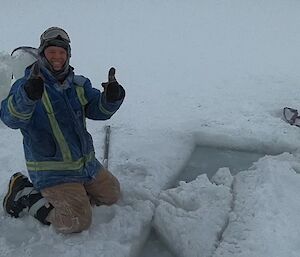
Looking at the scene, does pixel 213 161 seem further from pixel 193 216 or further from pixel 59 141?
pixel 59 141

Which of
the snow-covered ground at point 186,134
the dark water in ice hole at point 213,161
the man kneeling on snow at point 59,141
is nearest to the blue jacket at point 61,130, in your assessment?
Result: the man kneeling on snow at point 59,141

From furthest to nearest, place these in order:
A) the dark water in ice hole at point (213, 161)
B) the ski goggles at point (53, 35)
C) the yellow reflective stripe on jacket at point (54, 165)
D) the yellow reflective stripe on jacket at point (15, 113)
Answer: the dark water in ice hole at point (213, 161) → the yellow reflective stripe on jacket at point (54, 165) → the ski goggles at point (53, 35) → the yellow reflective stripe on jacket at point (15, 113)

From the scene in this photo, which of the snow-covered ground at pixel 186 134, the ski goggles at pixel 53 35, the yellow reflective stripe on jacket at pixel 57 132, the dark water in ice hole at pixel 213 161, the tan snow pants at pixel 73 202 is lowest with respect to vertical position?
the dark water in ice hole at pixel 213 161

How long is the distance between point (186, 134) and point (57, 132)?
1544 mm

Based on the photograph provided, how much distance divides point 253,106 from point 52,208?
2.57 metres

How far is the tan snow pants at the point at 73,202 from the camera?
2607 millimetres

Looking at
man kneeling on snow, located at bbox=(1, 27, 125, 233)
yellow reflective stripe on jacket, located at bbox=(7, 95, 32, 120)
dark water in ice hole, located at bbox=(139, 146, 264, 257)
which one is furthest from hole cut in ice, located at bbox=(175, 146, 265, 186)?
yellow reflective stripe on jacket, located at bbox=(7, 95, 32, 120)

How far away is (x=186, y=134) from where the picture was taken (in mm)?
3949

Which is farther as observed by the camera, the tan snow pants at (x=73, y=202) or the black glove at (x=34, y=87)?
the tan snow pants at (x=73, y=202)

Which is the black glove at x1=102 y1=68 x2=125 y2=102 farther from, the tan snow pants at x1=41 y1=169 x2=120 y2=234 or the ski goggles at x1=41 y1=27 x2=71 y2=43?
the tan snow pants at x1=41 y1=169 x2=120 y2=234

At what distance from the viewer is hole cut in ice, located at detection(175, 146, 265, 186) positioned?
3.44 m

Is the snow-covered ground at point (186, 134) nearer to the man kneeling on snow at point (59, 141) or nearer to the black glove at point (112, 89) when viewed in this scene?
the man kneeling on snow at point (59, 141)

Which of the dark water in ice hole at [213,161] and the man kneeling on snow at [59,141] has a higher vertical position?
the man kneeling on snow at [59,141]

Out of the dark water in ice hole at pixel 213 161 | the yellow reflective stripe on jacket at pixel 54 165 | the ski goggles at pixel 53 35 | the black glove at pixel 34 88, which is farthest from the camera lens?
the dark water in ice hole at pixel 213 161
